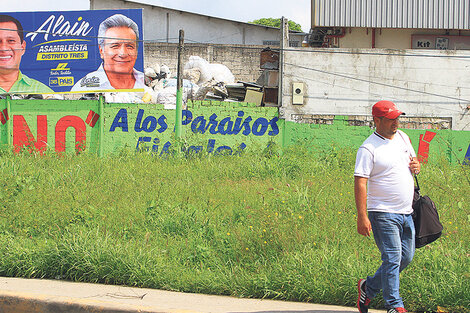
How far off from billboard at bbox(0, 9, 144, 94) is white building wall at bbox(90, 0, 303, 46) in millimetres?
12467

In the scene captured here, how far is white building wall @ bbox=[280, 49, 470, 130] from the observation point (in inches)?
615

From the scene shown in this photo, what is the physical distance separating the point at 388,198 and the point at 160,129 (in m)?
12.0

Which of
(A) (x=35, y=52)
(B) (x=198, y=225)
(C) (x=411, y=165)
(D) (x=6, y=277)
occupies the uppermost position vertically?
(A) (x=35, y=52)

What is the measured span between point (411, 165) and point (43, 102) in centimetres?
1371

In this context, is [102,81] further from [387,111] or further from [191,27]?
[191,27]

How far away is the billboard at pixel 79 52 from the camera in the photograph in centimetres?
1568

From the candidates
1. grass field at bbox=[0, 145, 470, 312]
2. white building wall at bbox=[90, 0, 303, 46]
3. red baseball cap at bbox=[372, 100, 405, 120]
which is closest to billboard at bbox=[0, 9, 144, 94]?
grass field at bbox=[0, 145, 470, 312]

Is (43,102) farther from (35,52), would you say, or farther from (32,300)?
(32,300)

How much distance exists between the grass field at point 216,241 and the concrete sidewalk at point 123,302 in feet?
0.60

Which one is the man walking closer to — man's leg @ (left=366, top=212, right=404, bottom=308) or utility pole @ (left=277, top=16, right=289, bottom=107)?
man's leg @ (left=366, top=212, right=404, bottom=308)

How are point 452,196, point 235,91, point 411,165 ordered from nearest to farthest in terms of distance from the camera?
point 411,165, point 452,196, point 235,91

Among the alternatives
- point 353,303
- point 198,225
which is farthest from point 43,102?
point 353,303

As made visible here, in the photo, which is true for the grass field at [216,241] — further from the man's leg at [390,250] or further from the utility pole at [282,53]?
the utility pole at [282,53]

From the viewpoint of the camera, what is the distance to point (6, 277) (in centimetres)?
561
